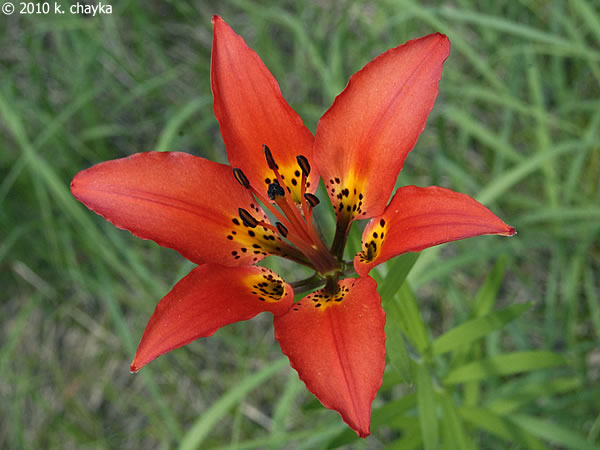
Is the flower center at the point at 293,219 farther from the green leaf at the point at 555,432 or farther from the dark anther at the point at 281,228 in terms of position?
the green leaf at the point at 555,432

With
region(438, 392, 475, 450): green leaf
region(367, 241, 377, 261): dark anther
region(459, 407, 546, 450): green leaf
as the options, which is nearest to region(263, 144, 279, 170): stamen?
region(367, 241, 377, 261): dark anther

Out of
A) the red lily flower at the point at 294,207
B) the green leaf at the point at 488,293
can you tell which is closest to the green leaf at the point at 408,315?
the red lily flower at the point at 294,207

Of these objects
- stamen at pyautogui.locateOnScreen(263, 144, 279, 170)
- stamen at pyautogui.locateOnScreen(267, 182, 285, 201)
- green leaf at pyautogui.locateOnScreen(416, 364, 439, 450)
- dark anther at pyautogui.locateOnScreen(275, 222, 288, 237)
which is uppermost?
stamen at pyautogui.locateOnScreen(263, 144, 279, 170)

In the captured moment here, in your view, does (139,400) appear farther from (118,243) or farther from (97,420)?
(118,243)

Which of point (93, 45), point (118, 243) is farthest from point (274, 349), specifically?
point (93, 45)

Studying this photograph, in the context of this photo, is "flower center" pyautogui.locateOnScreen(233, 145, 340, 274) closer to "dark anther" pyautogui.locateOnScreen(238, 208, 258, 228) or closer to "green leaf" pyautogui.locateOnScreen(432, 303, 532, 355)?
"dark anther" pyautogui.locateOnScreen(238, 208, 258, 228)

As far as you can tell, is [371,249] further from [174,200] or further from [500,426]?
[500,426]
